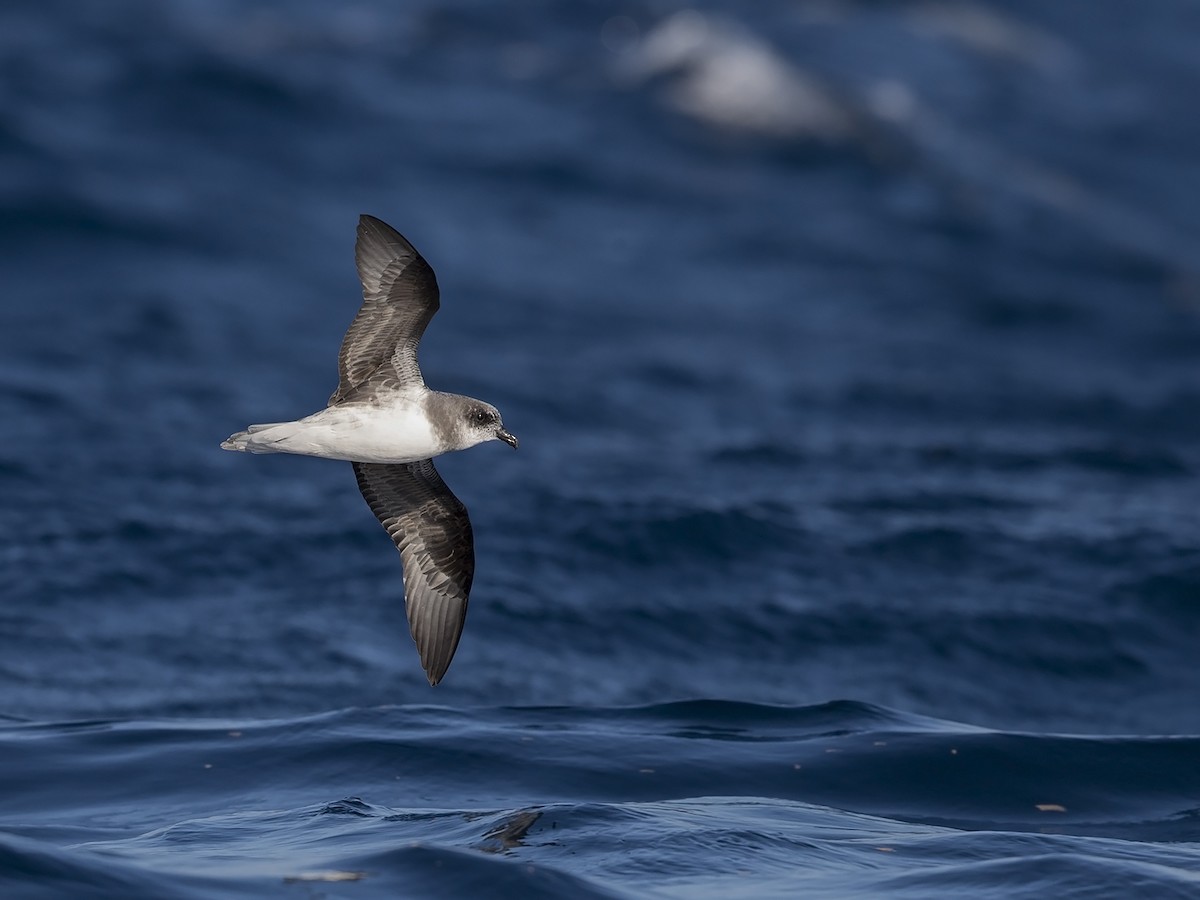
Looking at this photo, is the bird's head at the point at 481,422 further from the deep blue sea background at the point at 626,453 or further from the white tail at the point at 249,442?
the deep blue sea background at the point at 626,453

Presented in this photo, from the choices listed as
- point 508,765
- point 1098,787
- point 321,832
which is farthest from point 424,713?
point 1098,787

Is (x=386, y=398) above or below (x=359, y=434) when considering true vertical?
above

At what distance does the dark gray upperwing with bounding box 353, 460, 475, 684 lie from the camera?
10.2 m

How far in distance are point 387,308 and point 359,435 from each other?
2.37 ft

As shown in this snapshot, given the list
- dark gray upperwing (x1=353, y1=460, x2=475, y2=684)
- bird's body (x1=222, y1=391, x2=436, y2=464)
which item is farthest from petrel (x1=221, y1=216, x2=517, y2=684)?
dark gray upperwing (x1=353, y1=460, x2=475, y2=684)

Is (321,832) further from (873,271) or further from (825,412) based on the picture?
(873,271)

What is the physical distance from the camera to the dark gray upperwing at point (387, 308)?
29.4 feet

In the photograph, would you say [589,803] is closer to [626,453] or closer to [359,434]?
[359,434]

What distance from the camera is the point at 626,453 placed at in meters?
21.5

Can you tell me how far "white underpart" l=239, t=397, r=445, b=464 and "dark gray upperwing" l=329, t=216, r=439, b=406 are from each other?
6.4 inches

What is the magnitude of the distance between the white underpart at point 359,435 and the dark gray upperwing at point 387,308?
0.54 ft

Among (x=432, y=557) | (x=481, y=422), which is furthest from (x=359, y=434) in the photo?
(x=432, y=557)

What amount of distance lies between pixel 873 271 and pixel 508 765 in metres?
17.7

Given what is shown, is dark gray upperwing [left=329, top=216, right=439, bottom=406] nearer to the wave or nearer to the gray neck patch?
the gray neck patch
